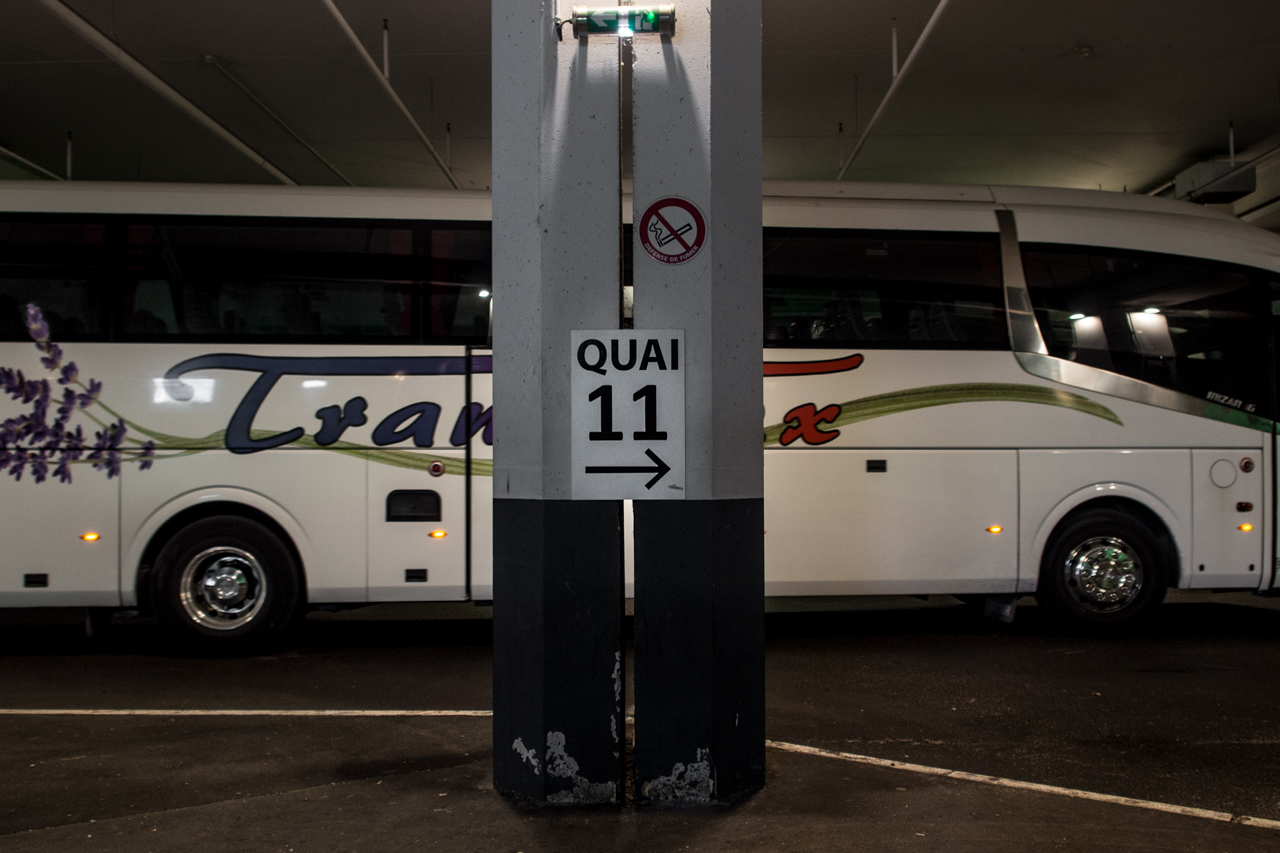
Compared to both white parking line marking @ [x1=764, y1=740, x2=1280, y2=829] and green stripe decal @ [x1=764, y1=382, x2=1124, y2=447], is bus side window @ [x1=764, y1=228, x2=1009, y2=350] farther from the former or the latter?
white parking line marking @ [x1=764, y1=740, x2=1280, y2=829]

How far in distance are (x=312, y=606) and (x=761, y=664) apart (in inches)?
183

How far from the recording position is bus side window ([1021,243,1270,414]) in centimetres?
781

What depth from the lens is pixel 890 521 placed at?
767 centimetres

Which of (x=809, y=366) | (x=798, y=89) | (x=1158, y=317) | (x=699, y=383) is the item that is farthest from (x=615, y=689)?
(x=798, y=89)

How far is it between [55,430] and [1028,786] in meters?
6.89

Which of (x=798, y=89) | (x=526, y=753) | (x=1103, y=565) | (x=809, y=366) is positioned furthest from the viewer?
(x=798, y=89)

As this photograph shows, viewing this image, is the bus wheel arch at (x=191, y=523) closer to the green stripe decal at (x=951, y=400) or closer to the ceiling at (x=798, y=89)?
the green stripe decal at (x=951, y=400)

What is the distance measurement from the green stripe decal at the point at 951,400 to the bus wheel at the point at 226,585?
12.9 feet

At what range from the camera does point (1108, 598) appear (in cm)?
788

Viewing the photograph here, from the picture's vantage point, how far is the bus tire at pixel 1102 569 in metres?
7.81

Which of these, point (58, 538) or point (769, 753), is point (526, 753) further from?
point (58, 538)

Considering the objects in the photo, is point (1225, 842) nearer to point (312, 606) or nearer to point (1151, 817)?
point (1151, 817)

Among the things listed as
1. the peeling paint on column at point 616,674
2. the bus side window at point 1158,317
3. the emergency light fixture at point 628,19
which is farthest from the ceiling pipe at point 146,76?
the bus side window at point 1158,317

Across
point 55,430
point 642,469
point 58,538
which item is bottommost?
point 58,538
